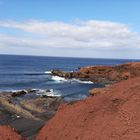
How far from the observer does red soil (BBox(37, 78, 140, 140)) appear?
43.9 feet

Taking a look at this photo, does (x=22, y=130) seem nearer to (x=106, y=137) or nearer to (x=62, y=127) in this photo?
(x=62, y=127)

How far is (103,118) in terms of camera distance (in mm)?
14805

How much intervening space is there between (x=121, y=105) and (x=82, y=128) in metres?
2.06

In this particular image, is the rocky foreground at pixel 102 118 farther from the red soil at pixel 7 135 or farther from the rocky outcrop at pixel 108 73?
the rocky outcrop at pixel 108 73

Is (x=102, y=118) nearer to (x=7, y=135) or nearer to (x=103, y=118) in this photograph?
(x=103, y=118)

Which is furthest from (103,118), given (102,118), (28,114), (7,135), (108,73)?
(108,73)

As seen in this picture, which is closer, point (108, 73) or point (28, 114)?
point (28, 114)

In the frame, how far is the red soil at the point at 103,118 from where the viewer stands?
13.4m

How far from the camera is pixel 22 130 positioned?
90.1 feet

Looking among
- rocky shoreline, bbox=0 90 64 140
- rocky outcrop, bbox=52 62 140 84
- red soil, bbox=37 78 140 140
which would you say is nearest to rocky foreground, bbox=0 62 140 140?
red soil, bbox=37 78 140 140

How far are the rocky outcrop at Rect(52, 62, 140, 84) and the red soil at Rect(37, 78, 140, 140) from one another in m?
61.5

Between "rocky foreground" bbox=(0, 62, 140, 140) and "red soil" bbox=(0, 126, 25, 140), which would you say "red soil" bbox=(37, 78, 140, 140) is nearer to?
"rocky foreground" bbox=(0, 62, 140, 140)

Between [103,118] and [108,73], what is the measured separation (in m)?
73.4

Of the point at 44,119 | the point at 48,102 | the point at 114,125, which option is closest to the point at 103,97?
the point at 114,125
